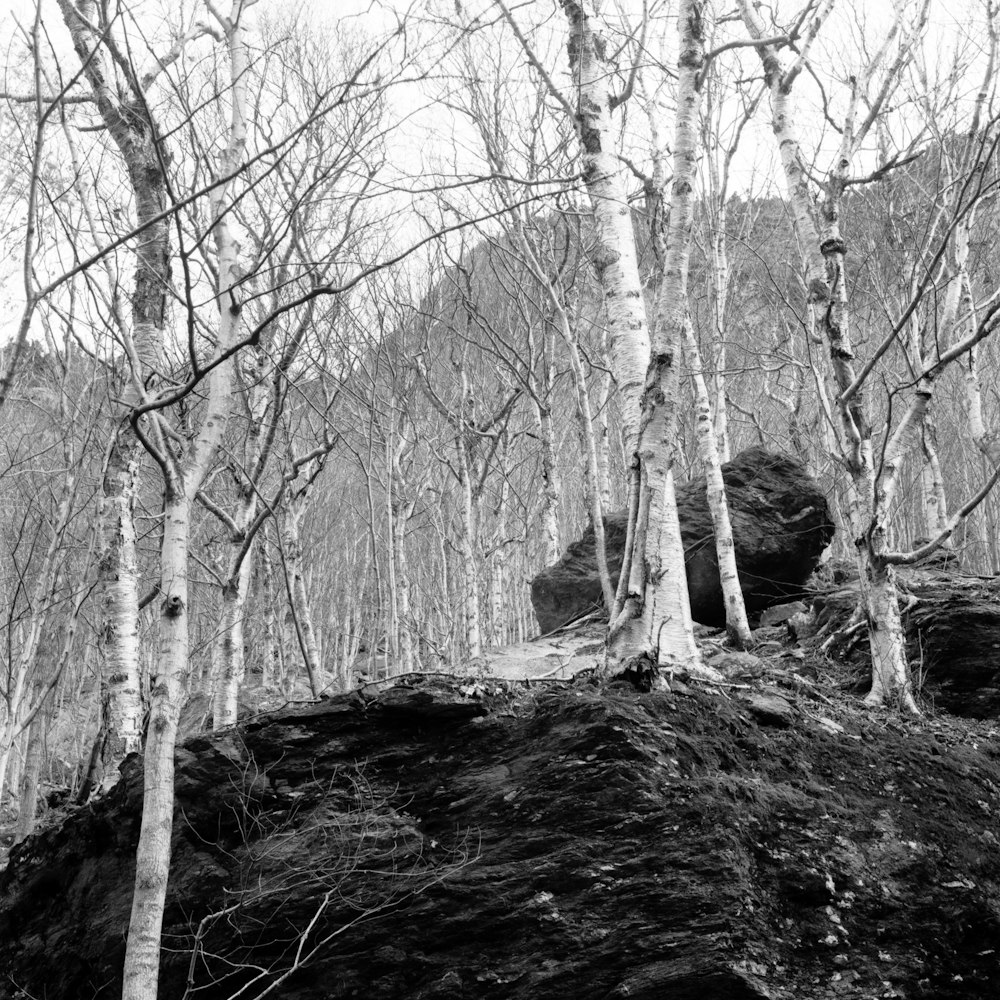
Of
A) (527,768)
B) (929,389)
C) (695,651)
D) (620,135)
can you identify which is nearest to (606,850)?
(527,768)

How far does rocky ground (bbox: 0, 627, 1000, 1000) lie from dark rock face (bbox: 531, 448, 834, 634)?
3.74 m

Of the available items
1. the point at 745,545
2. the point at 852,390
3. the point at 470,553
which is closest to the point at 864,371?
the point at 852,390

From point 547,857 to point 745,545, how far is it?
16.5 feet

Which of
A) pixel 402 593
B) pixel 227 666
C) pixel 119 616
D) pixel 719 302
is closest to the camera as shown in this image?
pixel 119 616

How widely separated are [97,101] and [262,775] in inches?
157

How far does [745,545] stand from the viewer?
24.2 ft

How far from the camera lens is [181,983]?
2973 millimetres

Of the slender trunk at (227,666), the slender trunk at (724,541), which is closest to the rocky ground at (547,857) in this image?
the slender trunk at (227,666)

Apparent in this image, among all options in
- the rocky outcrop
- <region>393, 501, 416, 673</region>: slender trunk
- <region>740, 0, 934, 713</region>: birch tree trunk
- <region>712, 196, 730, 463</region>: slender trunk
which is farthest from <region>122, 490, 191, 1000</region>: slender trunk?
<region>712, 196, 730, 463</region>: slender trunk

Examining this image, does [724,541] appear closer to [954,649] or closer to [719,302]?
[954,649]

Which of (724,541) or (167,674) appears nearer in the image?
(167,674)

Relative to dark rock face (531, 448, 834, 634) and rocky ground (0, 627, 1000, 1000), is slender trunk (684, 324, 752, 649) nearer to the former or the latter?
dark rock face (531, 448, 834, 634)

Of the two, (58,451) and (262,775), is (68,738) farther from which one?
(262,775)

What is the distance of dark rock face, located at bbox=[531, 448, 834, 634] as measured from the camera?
24.3ft
